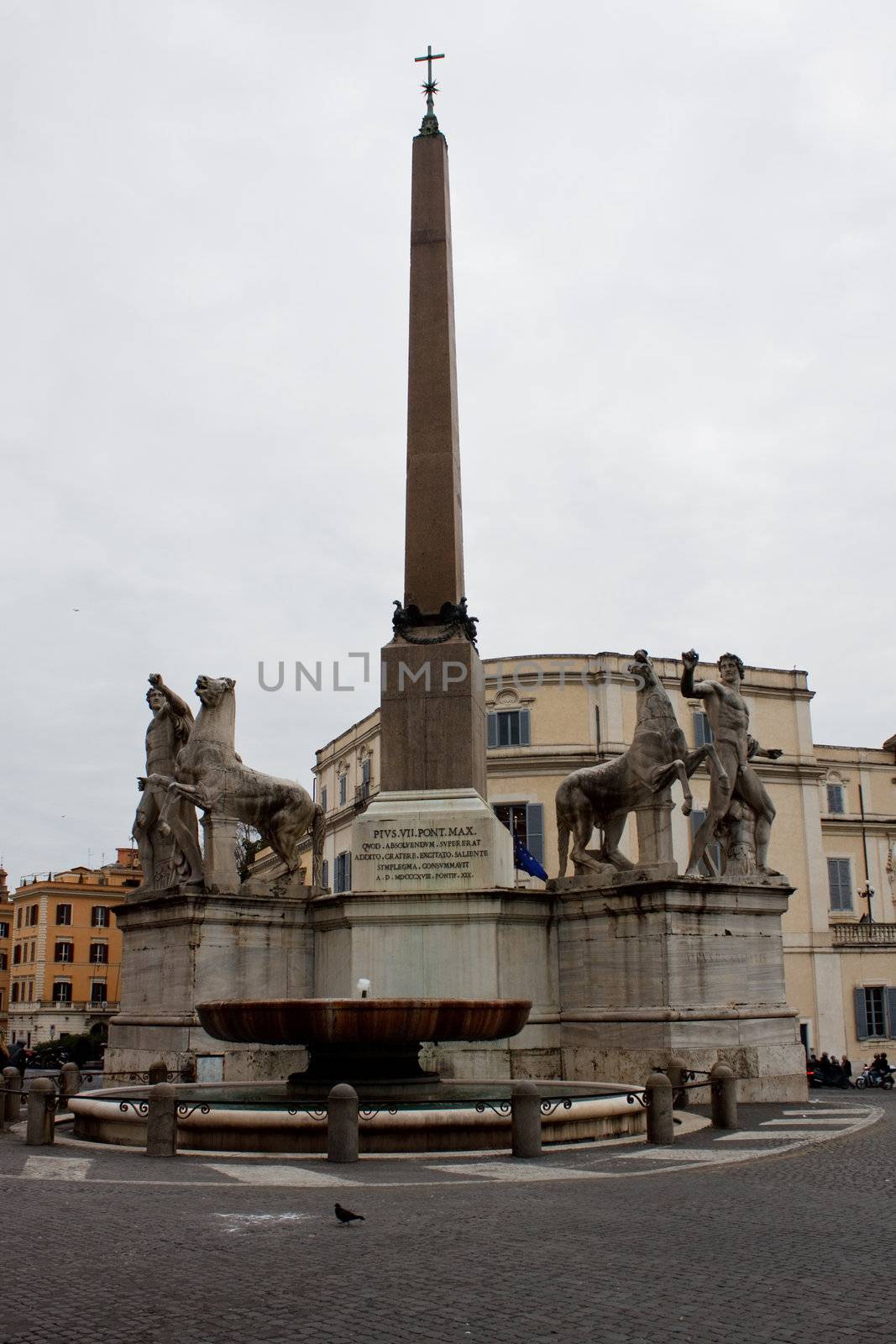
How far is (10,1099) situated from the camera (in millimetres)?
12711

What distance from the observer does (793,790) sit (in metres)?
42.5

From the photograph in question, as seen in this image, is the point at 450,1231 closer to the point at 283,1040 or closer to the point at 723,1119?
the point at 283,1040

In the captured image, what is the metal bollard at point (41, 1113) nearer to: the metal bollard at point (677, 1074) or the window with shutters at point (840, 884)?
the metal bollard at point (677, 1074)

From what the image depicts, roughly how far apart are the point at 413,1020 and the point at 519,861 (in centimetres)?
2018

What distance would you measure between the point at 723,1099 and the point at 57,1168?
554 centimetres

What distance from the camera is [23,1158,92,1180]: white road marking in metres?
8.95

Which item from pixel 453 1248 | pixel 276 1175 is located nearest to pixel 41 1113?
pixel 276 1175

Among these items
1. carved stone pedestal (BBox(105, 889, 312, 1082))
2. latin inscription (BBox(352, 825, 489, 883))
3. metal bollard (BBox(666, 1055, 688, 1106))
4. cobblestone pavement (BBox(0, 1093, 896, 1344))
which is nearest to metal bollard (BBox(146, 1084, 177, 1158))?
cobblestone pavement (BBox(0, 1093, 896, 1344))

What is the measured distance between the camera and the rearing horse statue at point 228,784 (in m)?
16.7

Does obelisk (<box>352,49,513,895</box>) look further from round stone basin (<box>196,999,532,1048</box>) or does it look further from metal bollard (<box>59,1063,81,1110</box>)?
round stone basin (<box>196,999,532,1048</box>)

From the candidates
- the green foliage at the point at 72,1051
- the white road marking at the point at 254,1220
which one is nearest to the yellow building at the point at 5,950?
the green foliage at the point at 72,1051

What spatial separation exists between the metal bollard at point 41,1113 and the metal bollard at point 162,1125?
1138 mm

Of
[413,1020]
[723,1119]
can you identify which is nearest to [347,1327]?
[413,1020]

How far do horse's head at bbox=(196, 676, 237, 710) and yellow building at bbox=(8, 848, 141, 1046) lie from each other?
60.2 metres
